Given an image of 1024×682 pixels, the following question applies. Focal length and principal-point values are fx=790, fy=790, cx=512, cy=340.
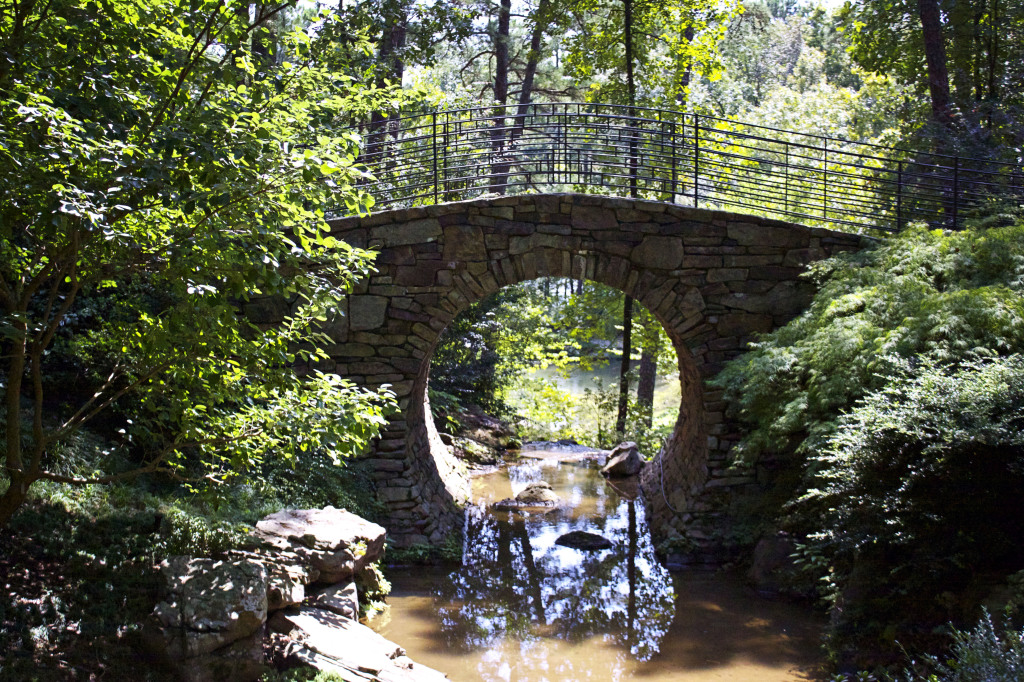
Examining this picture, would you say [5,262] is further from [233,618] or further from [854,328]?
[854,328]

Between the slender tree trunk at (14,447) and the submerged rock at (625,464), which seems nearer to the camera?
the slender tree trunk at (14,447)

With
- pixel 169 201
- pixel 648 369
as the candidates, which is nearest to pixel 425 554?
pixel 169 201

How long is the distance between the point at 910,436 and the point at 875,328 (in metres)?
1.80

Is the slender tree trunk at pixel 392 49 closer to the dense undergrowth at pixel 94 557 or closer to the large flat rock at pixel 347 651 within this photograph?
the dense undergrowth at pixel 94 557

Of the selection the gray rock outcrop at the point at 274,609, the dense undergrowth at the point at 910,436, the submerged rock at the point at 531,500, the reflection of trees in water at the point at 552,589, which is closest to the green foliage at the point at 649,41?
the submerged rock at the point at 531,500

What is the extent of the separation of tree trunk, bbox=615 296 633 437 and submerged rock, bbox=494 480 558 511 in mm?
3663

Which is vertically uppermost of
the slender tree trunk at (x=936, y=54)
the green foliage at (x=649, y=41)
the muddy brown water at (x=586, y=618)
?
the green foliage at (x=649, y=41)

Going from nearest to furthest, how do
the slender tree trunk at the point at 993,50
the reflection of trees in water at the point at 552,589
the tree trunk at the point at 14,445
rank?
1. the tree trunk at the point at 14,445
2. the reflection of trees in water at the point at 552,589
3. the slender tree trunk at the point at 993,50

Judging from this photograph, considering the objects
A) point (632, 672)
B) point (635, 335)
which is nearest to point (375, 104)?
point (632, 672)

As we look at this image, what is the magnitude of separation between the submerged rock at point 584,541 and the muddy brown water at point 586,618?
0.13 meters

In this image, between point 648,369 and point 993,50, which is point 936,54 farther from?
point 648,369

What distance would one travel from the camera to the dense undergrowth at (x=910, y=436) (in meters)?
4.86

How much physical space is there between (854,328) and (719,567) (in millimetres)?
2837

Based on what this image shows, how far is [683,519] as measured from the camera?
8617 mm
